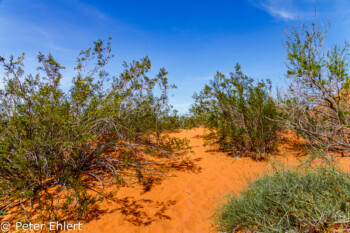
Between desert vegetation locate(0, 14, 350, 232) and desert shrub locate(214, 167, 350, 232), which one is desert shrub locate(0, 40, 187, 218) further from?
desert shrub locate(214, 167, 350, 232)

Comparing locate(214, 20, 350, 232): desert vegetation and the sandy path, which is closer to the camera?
locate(214, 20, 350, 232): desert vegetation

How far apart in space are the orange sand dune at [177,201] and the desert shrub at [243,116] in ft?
2.53

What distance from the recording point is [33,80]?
196 inches

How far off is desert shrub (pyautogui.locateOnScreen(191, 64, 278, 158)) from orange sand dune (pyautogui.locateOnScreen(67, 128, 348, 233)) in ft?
2.53

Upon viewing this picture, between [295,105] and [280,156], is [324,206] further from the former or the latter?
[280,156]

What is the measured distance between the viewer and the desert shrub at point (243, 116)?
631 cm

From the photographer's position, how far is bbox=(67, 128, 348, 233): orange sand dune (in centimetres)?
318

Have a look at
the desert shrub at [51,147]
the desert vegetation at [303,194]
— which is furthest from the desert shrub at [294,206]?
the desert shrub at [51,147]

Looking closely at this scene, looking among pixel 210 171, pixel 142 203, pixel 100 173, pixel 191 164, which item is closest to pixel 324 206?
pixel 142 203

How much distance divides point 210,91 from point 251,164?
3.37 m

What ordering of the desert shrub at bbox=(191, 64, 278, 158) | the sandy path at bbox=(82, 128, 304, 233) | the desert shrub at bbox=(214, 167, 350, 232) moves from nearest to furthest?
the desert shrub at bbox=(214, 167, 350, 232) < the sandy path at bbox=(82, 128, 304, 233) < the desert shrub at bbox=(191, 64, 278, 158)

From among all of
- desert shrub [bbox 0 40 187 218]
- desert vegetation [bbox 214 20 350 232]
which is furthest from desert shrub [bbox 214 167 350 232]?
desert shrub [bbox 0 40 187 218]

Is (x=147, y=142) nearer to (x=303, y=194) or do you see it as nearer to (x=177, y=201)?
(x=177, y=201)

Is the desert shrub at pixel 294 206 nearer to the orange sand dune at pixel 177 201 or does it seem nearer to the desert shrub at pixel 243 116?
the orange sand dune at pixel 177 201
